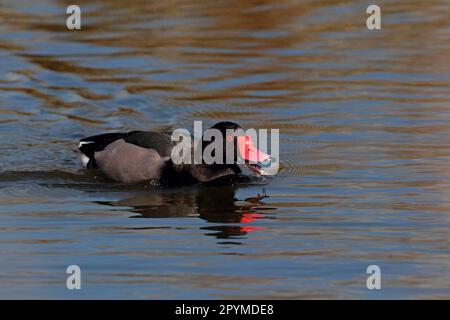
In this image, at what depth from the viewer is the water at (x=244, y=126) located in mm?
9773

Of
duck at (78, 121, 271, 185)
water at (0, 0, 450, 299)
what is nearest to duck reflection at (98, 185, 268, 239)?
water at (0, 0, 450, 299)

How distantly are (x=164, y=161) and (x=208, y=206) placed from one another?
1.15 m

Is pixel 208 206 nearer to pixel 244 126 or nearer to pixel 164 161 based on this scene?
pixel 164 161

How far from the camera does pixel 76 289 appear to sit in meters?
9.31

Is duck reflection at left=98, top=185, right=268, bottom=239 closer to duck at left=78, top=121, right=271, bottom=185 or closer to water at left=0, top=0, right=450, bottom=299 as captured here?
water at left=0, top=0, right=450, bottom=299

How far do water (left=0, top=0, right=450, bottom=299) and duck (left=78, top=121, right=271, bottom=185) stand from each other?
0.67 feet

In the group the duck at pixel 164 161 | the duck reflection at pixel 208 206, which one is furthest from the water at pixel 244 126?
the duck at pixel 164 161

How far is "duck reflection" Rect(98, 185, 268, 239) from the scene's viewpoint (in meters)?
11.3

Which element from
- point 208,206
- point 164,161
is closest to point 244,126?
point 164,161
